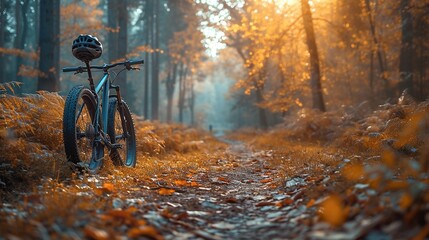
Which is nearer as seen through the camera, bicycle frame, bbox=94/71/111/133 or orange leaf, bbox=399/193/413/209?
orange leaf, bbox=399/193/413/209

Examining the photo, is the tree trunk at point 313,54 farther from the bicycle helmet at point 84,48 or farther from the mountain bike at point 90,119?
the bicycle helmet at point 84,48

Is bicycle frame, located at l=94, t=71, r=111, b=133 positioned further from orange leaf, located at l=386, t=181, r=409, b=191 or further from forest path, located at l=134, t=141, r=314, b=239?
orange leaf, located at l=386, t=181, r=409, b=191

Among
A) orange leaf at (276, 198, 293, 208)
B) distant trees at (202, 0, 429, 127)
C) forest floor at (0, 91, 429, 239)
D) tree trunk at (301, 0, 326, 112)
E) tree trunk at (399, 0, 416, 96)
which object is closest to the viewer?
forest floor at (0, 91, 429, 239)

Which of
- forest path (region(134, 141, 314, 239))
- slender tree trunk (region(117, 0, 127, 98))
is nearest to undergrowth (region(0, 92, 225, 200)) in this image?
forest path (region(134, 141, 314, 239))

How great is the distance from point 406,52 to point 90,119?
11268 mm

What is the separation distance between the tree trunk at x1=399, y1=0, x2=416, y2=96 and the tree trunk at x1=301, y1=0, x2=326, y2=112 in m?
2.76

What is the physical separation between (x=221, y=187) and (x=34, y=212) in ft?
8.44

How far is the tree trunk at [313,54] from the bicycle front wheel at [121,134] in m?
8.87

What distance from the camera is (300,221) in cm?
277

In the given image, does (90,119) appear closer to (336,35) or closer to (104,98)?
(104,98)

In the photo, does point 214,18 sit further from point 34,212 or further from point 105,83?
point 34,212

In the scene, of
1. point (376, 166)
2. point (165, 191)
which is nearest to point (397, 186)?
point (376, 166)

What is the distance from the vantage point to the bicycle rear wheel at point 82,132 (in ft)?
14.2

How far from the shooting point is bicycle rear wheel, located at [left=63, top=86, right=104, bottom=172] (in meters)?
4.33
